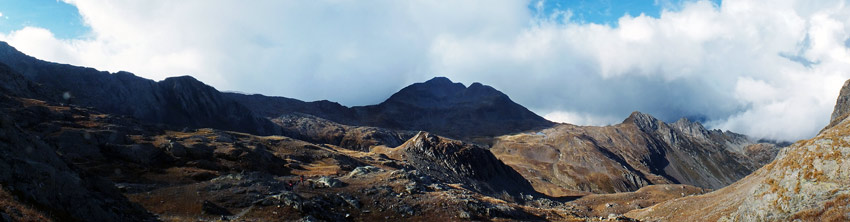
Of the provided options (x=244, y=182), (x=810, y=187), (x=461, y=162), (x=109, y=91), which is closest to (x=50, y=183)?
(x=244, y=182)

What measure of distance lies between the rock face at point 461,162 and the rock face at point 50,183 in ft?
418

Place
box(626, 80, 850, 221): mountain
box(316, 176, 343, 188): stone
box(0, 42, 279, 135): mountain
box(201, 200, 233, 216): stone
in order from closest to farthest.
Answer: box(626, 80, 850, 221): mountain → box(201, 200, 233, 216): stone → box(316, 176, 343, 188): stone → box(0, 42, 279, 135): mountain

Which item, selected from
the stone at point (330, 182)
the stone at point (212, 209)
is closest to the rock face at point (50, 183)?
the stone at point (212, 209)

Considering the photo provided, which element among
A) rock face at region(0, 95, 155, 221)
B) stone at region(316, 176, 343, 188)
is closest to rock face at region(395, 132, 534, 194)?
stone at region(316, 176, 343, 188)

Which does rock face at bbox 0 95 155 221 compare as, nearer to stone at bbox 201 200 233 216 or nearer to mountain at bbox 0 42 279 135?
stone at bbox 201 200 233 216

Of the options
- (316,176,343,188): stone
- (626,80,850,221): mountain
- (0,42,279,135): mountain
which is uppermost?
(0,42,279,135): mountain

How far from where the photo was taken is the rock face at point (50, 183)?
21281 millimetres

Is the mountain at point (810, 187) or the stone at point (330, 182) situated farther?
the stone at point (330, 182)

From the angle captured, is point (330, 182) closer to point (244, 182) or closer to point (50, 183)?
point (244, 182)

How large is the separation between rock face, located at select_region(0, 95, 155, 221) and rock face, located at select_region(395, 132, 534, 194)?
12727 cm

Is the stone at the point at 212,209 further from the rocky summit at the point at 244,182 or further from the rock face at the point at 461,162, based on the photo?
the rock face at the point at 461,162

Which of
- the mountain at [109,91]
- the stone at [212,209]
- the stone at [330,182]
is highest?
the mountain at [109,91]

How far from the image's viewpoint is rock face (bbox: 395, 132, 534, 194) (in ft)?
528

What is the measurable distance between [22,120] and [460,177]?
118m
